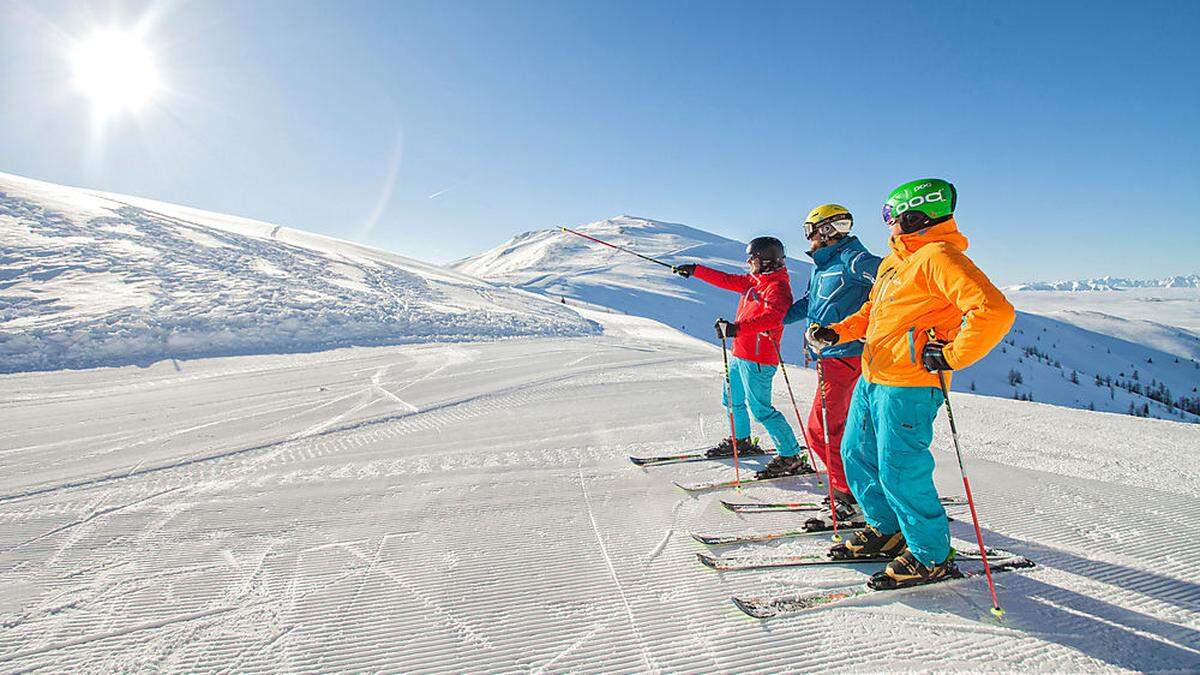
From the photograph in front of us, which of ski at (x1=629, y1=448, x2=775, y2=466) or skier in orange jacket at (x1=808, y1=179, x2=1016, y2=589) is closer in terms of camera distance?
skier in orange jacket at (x1=808, y1=179, x2=1016, y2=589)

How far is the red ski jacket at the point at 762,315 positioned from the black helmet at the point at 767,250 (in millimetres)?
93

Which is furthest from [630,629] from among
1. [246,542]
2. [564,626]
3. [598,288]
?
[598,288]

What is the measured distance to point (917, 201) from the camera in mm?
2721

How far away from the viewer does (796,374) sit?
10711 millimetres

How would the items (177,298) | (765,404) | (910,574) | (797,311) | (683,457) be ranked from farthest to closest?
(177,298)
(683,457)
(765,404)
(797,311)
(910,574)

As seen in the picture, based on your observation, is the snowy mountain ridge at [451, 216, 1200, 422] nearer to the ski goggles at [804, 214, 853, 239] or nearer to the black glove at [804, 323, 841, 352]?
the ski goggles at [804, 214, 853, 239]

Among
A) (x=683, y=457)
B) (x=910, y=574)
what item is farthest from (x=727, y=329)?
(x=910, y=574)

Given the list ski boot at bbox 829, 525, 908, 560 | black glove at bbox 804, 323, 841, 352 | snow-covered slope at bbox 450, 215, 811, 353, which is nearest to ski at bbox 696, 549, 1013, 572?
ski boot at bbox 829, 525, 908, 560

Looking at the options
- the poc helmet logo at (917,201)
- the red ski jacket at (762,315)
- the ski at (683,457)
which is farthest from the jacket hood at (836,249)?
the ski at (683,457)

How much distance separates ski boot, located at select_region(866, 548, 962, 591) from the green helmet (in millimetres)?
1862

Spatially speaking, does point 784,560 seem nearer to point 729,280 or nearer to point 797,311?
point 797,311

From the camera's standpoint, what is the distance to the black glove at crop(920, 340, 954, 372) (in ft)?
7.85

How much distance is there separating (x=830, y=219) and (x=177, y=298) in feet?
55.2

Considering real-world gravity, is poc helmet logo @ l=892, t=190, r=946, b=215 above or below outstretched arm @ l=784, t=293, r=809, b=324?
above
